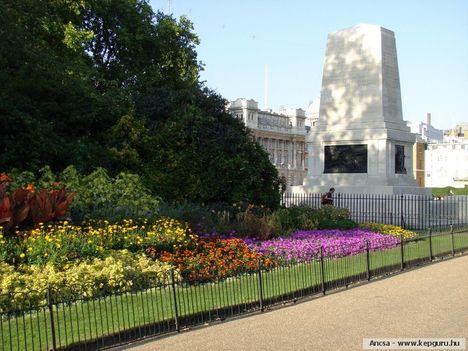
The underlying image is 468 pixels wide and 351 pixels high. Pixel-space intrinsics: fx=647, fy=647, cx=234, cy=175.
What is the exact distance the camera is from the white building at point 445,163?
153 metres

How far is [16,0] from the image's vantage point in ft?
79.7

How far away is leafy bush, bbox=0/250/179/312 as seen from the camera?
10359 millimetres

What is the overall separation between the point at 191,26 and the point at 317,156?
14.5 meters

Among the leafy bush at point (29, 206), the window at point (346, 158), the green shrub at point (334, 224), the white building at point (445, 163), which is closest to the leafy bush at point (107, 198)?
the leafy bush at point (29, 206)

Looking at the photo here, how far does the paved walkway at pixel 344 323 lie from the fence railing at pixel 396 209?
15.4 m

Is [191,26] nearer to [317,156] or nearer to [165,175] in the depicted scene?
[317,156]

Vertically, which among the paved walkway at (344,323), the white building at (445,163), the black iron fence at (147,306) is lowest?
the paved walkway at (344,323)

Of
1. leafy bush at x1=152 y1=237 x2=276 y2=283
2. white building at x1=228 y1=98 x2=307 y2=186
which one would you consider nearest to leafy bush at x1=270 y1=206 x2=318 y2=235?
leafy bush at x1=152 y1=237 x2=276 y2=283

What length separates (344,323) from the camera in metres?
9.61

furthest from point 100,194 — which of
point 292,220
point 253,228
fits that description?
point 292,220

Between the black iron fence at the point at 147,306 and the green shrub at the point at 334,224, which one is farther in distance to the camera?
the green shrub at the point at 334,224

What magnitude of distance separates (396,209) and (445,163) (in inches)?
5296

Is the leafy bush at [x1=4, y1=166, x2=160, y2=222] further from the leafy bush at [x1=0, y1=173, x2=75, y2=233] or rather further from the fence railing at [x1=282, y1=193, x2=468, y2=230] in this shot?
the fence railing at [x1=282, y1=193, x2=468, y2=230]

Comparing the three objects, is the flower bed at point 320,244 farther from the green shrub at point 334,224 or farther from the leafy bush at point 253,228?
the green shrub at point 334,224
